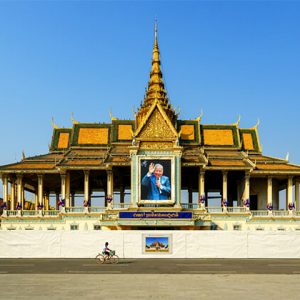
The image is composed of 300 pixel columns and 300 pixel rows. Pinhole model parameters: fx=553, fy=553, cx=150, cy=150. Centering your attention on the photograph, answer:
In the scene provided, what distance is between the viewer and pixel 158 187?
190 feet

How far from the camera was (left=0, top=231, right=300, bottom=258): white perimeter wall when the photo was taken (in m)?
39.4

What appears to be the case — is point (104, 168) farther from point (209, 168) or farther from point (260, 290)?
point (260, 290)

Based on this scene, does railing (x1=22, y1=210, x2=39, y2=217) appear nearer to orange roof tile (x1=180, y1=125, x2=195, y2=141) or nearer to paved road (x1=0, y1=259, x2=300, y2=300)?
orange roof tile (x1=180, y1=125, x2=195, y2=141)

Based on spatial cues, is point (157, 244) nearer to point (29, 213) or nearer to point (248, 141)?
point (29, 213)

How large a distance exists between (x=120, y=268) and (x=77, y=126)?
41.6 metres

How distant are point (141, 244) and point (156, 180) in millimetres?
19158

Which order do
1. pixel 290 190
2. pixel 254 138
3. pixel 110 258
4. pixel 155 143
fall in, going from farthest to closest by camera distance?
pixel 254 138, pixel 290 190, pixel 155 143, pixel 110 258

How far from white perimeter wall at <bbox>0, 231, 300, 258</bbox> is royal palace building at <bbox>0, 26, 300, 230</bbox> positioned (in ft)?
48.9

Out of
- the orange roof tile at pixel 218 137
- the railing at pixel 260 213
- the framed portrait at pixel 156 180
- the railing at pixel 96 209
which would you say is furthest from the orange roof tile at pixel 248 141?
the railing at pixel 96 209

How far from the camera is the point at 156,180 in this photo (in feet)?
192

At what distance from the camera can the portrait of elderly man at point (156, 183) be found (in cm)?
5775

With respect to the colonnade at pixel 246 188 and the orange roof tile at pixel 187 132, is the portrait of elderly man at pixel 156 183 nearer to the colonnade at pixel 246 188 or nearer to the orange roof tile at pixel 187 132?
the colonnade at pixel 246 188

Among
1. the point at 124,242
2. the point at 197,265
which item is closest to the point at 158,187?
the point at 124,242

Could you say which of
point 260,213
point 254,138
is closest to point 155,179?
point 260,213
